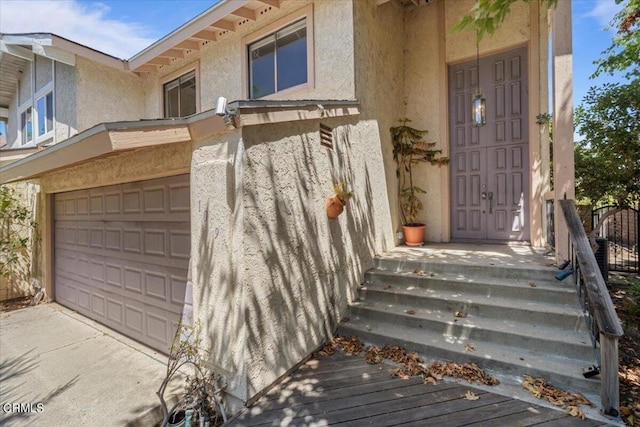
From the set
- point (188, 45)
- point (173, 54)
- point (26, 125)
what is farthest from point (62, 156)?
point (26, 125)

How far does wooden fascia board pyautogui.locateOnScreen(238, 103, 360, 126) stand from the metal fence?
523cm

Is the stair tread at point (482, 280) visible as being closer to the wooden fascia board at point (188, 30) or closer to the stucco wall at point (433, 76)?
the stucco wall at point (433, 76)

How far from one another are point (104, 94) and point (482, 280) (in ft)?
32.9

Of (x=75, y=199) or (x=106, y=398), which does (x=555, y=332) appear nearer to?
(x=106, y=398)

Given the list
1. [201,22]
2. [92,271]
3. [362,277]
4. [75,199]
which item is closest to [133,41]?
[201,22]

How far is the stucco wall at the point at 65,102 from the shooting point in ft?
26.6

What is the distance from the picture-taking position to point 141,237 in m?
4.81

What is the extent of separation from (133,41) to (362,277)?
11.0 metres

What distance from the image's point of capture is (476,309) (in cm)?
393

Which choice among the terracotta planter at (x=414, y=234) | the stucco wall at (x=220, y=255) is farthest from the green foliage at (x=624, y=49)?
the stucco wall at (x=220, y=255)

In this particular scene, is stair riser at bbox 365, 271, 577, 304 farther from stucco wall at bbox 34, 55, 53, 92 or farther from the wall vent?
stucco wall at bbox 34, 55, 53, 92

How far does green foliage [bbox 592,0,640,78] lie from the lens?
6.16m

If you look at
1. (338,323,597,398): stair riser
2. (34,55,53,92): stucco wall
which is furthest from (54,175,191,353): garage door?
(34,55,53,92): stucco wall

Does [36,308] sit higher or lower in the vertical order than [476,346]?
lower
